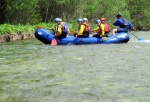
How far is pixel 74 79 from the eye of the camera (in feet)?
26.0

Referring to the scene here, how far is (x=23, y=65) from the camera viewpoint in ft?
32.7

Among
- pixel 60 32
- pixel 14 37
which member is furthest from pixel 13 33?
pixel 60 32

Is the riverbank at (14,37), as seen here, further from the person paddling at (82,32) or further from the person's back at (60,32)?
the person paddling at (82,32)

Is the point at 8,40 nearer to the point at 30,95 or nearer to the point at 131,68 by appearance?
the point at 131,68

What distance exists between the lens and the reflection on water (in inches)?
252

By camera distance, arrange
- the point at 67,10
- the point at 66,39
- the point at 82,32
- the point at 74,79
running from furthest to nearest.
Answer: the point at 67,10, the point at 82,32, the point at 66,39, the point at 74,79

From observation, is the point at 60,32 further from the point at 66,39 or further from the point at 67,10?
the point at 67,10

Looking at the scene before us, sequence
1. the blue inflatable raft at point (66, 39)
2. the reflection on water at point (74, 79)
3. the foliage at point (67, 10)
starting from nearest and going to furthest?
1. the reflection on water at point (74, 79)
2. the blue inflatable raft at point (66, 39)
3. the foliage at point (67, 10)

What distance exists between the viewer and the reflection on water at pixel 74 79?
21.0 ft

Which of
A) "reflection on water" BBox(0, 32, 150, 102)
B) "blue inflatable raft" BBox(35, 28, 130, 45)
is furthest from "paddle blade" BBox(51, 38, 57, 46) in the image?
"reflection on water" BBox(0, 32, 150, 102)

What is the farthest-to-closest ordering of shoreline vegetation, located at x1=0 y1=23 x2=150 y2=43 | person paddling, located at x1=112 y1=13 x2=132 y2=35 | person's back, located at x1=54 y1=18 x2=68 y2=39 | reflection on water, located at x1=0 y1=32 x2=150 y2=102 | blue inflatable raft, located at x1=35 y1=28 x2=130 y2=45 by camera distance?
shoreline vegetation, located at x1=0 y1=23 x2=150 y2=43
person paddling, located at x1=112 y1=13 x2=132 y2=35
blue inflatable raft, located at x1=35 y1=28 x2=130 y2=45
person's back, located at x1=54 y1=18 x2=68 y2=39
reflection on water, located at x1=0 y1=32 x2=150 y2=102

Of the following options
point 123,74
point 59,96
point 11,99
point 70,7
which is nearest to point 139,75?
point 123,74

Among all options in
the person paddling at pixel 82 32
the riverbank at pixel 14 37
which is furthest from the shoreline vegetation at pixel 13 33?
the person paddling at pixel 82 32

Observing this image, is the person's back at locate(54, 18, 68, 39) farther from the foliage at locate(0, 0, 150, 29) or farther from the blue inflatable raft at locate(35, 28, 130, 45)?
the foliage at locate(0, 0, 150, 29)
